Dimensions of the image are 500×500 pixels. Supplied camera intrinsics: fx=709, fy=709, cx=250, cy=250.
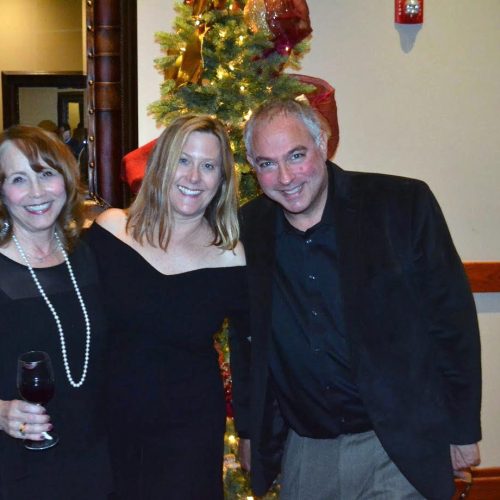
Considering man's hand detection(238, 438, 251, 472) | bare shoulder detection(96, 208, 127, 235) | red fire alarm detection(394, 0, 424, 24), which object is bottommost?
man's hand detection(238, 438, 251, 472)

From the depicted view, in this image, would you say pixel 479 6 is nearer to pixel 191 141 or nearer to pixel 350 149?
pixel 350 149

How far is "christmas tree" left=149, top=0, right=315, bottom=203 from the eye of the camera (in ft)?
7.98

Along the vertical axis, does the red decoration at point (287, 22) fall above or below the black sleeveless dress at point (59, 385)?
above

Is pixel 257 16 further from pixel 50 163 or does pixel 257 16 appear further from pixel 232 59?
pixel 50 163

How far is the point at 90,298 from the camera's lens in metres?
1.99

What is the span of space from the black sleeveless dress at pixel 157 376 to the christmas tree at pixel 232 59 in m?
0.59

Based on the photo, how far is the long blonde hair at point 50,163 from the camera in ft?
6.14

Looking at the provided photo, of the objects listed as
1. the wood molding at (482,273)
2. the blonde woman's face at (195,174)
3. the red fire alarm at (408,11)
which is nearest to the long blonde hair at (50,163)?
the blonde woman's face at (195,174)

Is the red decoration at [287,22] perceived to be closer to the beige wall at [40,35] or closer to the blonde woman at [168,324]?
the blonde woman at [168,324]

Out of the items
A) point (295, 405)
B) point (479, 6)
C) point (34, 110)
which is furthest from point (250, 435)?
point (479, 6)

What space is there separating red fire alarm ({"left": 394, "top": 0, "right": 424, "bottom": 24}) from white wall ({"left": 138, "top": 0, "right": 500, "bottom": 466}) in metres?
0.04

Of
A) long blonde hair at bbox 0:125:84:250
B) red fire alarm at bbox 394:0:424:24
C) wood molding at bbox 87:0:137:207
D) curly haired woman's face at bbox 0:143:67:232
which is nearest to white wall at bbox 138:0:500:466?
red fire alarm at bbox 394:0:424:24

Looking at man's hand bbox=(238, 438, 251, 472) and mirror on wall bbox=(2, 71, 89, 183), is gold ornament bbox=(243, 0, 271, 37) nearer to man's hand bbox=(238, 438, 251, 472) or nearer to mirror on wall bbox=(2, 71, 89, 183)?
mirror on wall bbox=(2, 71, 89, 183)

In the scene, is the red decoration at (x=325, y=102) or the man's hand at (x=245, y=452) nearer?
the man's hand at (x=245, y=452)
